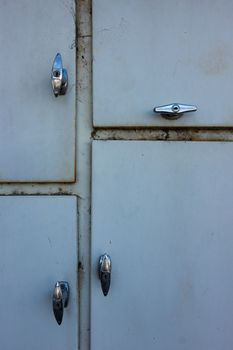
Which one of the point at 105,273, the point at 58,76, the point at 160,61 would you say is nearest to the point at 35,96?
the point at 58,76

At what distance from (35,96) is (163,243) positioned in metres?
0.51

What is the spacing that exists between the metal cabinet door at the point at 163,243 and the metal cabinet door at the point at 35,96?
111 millimetres

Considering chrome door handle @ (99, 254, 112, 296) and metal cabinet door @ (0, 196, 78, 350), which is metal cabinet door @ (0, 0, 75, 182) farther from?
chrome door handle @ (99, 254, 112, 296)

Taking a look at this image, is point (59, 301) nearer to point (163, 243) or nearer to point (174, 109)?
point (163, 243)

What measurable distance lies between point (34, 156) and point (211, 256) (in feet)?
1.74

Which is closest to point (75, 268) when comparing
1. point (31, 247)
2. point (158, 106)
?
point (31, 247)

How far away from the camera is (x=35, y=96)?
936 millimetres

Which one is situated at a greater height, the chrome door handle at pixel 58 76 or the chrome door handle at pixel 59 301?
the chrome door handle at pixel 58 76

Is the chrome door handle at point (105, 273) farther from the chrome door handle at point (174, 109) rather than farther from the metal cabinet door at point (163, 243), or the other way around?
the chrome door handle at point (174, 109)

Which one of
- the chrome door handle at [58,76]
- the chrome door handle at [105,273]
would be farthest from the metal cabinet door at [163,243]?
the chrome door handle at [58,76]

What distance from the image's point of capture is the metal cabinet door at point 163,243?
92cm

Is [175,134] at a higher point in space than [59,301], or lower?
higher

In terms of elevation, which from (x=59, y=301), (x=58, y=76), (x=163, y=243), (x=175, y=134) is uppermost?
Answer: (x=58, y=76)

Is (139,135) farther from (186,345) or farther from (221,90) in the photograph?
(186,345)
